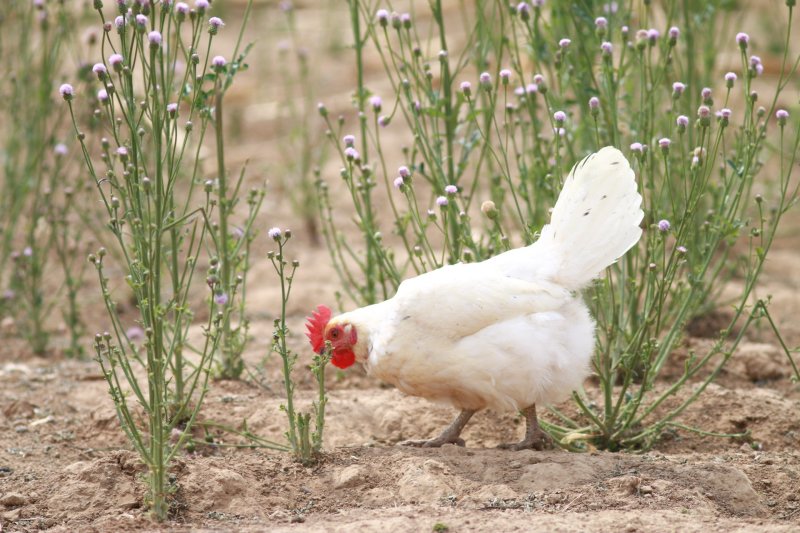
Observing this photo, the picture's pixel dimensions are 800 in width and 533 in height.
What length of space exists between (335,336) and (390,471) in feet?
2.60

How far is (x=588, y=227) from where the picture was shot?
4328 mm

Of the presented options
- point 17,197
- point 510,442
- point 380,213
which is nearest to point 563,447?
point 510,442

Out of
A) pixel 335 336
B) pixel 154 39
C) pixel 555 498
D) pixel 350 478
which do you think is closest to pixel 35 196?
pixel 335 336

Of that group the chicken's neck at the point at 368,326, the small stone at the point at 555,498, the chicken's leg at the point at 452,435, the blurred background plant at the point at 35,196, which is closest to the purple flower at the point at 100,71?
the chicken's neck at the point at 368,326

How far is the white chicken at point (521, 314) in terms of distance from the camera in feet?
13.8

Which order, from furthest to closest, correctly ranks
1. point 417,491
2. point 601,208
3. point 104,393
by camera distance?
point 104,393 < point 601,208 < point 417,491

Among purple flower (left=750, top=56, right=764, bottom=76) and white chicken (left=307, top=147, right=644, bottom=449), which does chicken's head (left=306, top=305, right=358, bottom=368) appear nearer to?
white chicken (left=307, top=147, right=644, bottom=449)

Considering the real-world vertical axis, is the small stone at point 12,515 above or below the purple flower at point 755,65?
below

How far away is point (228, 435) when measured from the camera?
494 cm

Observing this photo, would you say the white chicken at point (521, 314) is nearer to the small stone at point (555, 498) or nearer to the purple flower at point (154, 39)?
the small stone at point (555, 498)

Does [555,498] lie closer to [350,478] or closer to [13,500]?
[350,478]

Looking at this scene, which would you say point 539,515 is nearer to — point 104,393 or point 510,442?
point 510,442

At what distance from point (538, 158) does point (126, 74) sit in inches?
97.2

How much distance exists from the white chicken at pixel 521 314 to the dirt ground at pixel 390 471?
0.31m
